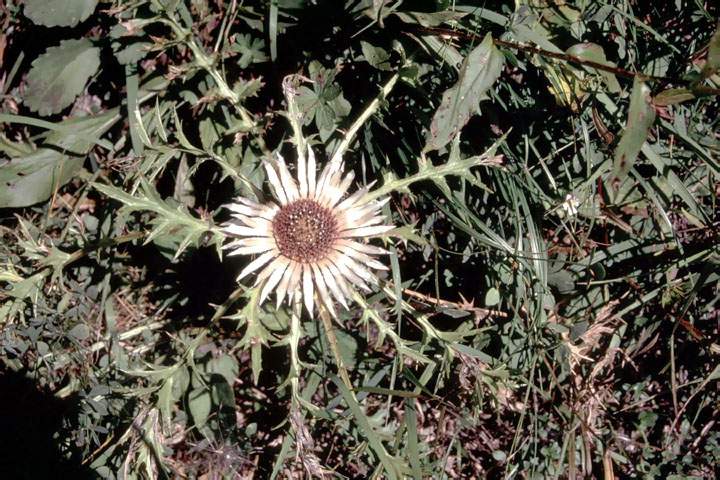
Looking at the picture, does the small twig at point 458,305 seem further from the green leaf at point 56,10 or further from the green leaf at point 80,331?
the green leaf at point 56,10

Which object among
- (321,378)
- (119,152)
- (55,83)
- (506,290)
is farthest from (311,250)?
(55,83)

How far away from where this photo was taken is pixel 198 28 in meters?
2.21

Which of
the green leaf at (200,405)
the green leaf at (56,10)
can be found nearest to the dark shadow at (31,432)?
the green leaf at (200,405)

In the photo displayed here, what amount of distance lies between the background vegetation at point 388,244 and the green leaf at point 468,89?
0.64 feet

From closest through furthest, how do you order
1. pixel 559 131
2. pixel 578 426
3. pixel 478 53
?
pixel 478 53 < pixel 559 131 < pixel 578 426

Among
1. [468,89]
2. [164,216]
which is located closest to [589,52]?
[468,89]

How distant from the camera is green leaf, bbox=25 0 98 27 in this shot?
208cm

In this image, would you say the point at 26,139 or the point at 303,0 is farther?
the point at 26,139

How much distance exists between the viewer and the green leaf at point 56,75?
7.20ft

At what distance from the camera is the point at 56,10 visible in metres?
2.08

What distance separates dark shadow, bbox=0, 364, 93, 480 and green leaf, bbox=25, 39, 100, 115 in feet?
2.92

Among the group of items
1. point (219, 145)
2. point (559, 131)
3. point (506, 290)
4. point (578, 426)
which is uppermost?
point (559, 131)

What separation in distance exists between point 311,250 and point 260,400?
70 centimetres

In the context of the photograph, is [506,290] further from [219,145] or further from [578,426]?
[219,145]
